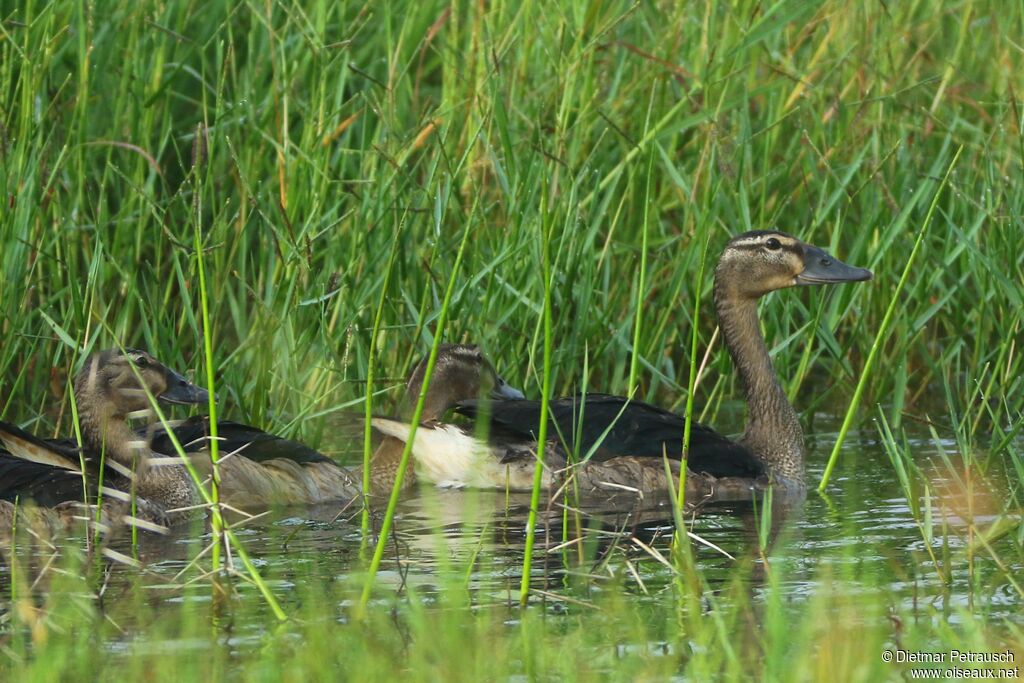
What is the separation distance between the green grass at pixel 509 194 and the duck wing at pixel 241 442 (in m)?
0.14

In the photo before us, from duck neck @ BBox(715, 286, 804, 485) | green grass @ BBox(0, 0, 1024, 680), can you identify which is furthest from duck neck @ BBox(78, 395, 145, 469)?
duck neck @ BBox(715, 286, 804, 485)

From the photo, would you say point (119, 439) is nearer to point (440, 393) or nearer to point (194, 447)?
point (194, 447)

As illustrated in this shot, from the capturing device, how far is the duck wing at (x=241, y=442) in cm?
751

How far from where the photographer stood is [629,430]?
26.3 ft

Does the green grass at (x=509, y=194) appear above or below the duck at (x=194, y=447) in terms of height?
above

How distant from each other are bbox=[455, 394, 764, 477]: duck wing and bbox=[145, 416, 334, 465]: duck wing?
74 centimetres

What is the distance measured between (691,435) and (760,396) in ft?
2.21

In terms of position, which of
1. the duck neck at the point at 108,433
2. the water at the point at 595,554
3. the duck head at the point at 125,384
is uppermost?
the duck head at the point at 125,384

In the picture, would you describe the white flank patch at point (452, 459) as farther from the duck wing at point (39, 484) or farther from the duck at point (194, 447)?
the duck wing at point (39, 484)

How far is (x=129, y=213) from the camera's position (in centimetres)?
834

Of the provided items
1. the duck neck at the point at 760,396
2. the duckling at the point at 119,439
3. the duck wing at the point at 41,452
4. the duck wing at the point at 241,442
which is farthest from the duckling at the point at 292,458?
the duck neck at the point at 760,396

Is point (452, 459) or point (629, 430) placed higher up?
point (629, 430)

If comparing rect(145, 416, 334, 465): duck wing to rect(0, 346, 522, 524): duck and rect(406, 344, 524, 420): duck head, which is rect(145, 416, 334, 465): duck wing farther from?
rect(406, 344, 524, 420): duck head

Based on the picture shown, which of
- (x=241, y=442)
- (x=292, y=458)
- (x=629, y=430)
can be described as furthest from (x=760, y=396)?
(x=241, y=442)
